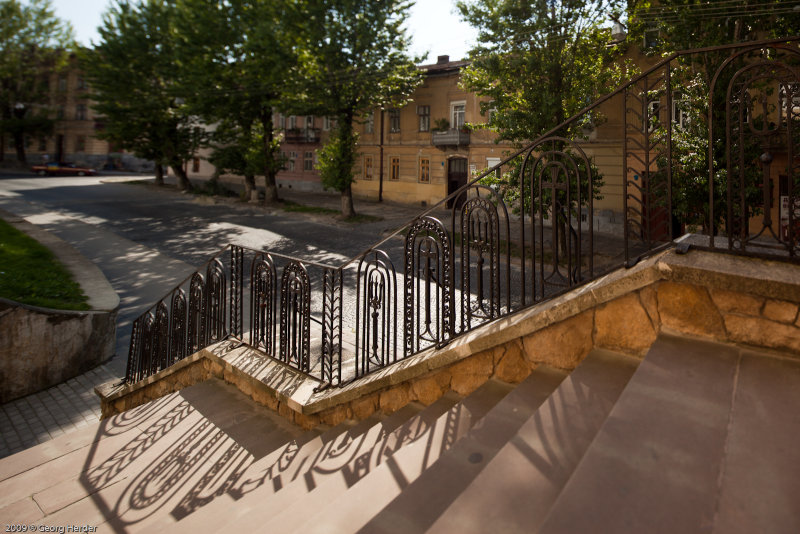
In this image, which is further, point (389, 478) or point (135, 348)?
point (135, 348)

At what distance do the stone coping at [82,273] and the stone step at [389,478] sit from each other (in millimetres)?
7713

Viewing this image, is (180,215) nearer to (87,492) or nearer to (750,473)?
(87,492)

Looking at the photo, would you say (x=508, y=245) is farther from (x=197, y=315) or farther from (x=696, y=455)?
(x=197, y=315)

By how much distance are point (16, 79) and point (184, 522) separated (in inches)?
2280

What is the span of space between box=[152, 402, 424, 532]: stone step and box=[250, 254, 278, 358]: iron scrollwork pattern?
174 cm

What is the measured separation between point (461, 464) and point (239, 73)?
98.6 ft

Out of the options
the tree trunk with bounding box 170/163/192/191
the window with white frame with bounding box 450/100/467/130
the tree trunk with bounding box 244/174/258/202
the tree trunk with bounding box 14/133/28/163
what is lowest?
the tree trunk with bounding box 244/174/258/202

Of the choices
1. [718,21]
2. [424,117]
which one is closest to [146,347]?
[718,21]

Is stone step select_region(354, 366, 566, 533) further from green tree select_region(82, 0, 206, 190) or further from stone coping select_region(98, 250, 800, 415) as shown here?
green tree select_region(82, 0, 206, 190)

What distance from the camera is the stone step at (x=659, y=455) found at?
1.68 m

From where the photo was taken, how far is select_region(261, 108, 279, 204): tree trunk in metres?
28.2

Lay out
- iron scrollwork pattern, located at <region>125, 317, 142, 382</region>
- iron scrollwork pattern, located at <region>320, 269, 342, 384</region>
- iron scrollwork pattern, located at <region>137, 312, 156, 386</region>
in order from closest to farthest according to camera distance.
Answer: iron scrollwork pattern, located at <region>320, 269, 342, 384</region>, iron scrollwork pattern, located at <region>137, 312, 156, 386</region>, iron scrollwork pattern, located at <region>125, 317, 142, 382</region>

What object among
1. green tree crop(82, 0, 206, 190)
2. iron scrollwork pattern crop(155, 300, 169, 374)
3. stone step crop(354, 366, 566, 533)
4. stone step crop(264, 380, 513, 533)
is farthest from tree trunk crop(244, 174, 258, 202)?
stone step crop(354, 366, 566, 533)

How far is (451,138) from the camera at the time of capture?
2617cm
